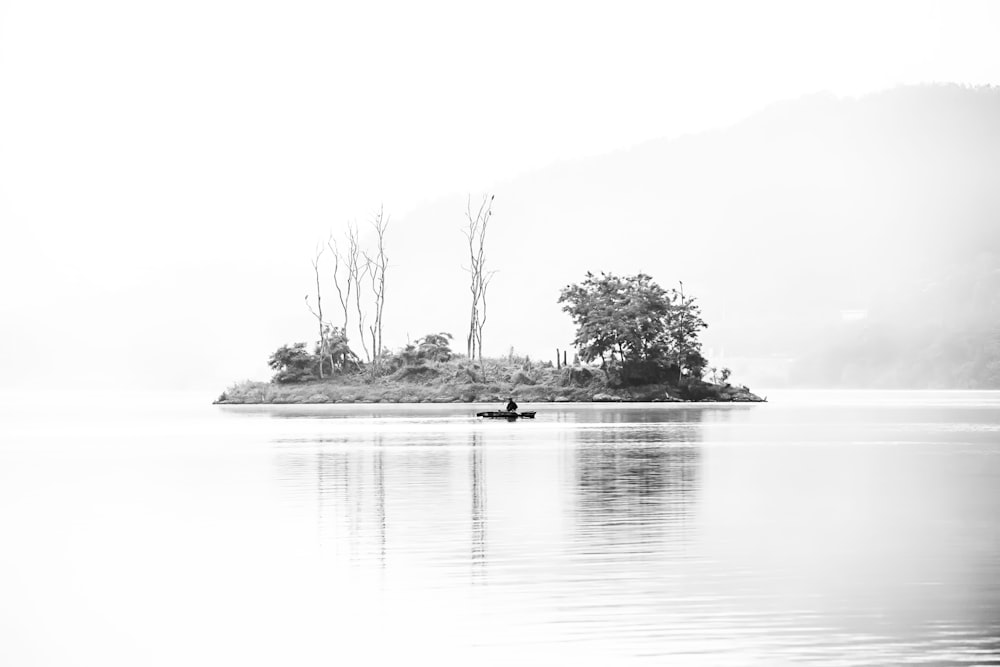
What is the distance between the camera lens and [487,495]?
1145 inches

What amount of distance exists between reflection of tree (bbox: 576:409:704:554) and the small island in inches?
1812

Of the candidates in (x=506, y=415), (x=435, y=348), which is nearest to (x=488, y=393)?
(x=435, y=348)

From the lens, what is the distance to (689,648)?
13773 millimetres

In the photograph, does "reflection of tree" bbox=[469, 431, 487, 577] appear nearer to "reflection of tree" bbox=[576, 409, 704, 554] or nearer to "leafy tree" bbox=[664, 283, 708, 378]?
"reflection of tree" bbox=[576, 409, 704, 554]

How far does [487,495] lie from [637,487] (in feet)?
10.7

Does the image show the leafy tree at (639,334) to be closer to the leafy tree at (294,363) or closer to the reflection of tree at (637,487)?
the leafy tree at (294,363)

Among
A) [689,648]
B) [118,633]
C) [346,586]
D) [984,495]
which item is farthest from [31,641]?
[984,495]

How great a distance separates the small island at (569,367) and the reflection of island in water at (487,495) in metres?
49.6

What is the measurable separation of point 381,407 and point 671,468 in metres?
65.3

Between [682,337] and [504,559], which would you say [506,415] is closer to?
[682,337]

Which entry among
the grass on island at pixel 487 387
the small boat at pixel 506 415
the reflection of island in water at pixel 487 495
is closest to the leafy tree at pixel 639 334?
the grass on island at pixel 487 387

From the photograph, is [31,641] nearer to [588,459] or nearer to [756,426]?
[588,459]

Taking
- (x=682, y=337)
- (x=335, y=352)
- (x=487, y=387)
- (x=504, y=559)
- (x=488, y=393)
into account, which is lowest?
(x=504, y=559)

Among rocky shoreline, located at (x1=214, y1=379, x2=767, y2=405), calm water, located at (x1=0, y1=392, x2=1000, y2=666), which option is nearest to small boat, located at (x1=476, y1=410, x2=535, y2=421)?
rocky shoreline, located at (x1=214, y1=379, x2=767, y2=405)
